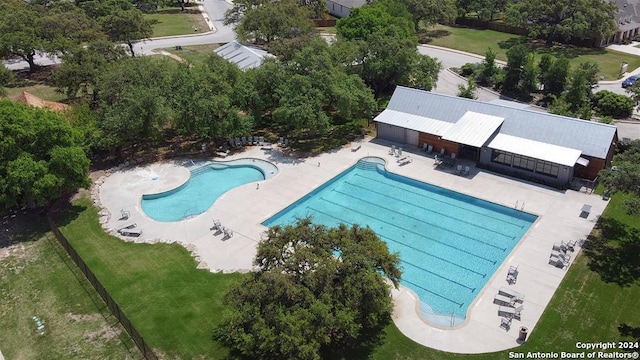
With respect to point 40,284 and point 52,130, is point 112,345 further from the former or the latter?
point 52,130

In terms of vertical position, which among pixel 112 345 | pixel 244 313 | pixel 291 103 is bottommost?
pixel 112 345

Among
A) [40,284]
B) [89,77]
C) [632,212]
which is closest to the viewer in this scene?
[632,212]

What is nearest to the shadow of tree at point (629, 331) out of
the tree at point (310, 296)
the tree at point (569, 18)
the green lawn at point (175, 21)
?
the tree at point (310, 296)

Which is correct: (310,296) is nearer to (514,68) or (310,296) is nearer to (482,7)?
(514,68)

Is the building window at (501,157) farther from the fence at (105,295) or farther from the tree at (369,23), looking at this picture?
the fence at (105,295)

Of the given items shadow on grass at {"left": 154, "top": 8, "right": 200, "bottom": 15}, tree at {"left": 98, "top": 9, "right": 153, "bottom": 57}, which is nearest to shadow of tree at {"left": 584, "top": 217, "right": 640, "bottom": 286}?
tree at {"left": 98, "top": 9, "right": 153, "bottom": 57}

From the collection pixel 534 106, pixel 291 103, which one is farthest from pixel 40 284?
pixel 534 106

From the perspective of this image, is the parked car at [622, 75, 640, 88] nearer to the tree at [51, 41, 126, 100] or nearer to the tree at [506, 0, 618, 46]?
the tree at [506, 0, 618, 46]
